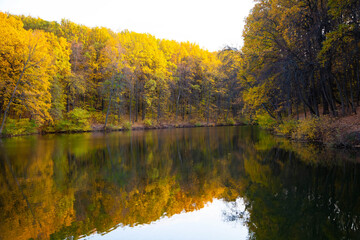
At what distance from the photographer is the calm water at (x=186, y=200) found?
448cm

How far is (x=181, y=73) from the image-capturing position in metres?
49.9

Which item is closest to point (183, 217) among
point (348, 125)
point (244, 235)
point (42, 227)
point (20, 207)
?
point (244, 235)

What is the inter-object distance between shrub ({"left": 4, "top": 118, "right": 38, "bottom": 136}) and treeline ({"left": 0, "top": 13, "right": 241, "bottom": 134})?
25 cm

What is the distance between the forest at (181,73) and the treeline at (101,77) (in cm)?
17

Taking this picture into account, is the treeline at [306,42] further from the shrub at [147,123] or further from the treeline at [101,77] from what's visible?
the shrub at [147,123]

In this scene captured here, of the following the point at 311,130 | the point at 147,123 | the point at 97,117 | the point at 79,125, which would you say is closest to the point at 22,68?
the point at 79,125

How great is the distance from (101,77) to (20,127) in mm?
15643

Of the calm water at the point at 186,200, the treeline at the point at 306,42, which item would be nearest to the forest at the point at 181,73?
the treeline at the point at 306,42

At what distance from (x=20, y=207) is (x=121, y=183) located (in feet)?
→ 9.07

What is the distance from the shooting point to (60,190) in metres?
7.00

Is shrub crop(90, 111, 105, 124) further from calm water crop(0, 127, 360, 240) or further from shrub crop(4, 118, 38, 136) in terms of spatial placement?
calm water crop(0, 127, 360, 240)

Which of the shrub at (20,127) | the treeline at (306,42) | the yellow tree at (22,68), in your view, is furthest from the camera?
the shrub at (20,127)

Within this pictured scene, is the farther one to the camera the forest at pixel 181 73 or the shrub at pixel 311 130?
the shrub at pixel 311 130

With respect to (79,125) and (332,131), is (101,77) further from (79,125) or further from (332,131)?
(332,131)
